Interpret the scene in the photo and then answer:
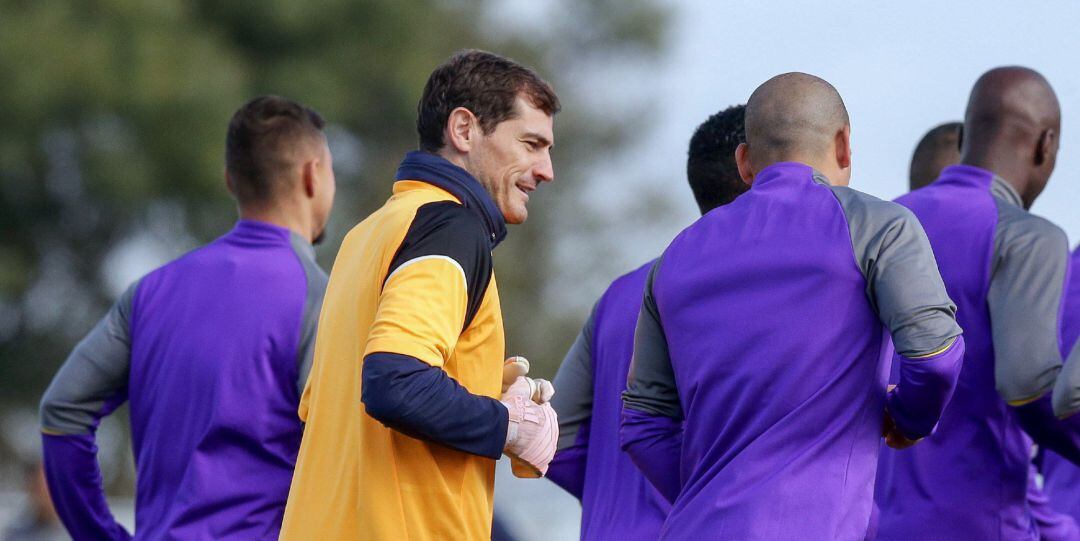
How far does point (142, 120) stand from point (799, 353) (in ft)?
59.2

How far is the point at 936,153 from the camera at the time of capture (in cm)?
680

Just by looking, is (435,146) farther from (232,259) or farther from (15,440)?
(15,440)

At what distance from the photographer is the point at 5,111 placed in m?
20.7

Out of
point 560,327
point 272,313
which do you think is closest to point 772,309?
point 272,313

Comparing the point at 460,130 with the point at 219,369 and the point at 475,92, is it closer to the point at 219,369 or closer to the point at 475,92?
the point at 475,92

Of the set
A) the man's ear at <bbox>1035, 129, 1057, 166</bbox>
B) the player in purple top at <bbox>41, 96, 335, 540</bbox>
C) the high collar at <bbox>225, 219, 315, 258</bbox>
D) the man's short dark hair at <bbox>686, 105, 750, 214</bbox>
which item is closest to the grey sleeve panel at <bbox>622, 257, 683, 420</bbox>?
the man's short dark hair at <bbox>686, 105, 750, 214</bbox>

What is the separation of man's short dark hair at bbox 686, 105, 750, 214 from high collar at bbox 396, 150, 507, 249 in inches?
38.9

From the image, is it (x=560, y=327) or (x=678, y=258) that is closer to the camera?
(x=678, y=258)

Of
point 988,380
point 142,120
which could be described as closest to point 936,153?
point 988,380

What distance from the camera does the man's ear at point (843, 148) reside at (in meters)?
4.13

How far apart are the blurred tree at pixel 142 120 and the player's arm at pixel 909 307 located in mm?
17661

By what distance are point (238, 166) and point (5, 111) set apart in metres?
16.1

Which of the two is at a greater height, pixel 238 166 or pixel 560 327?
pixel 238 166

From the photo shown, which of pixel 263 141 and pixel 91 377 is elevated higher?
pixel 263 141
